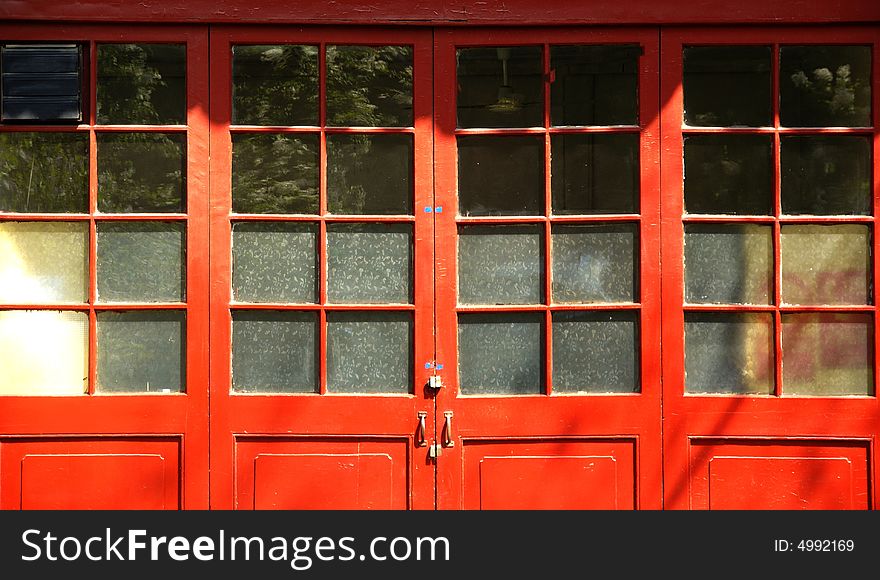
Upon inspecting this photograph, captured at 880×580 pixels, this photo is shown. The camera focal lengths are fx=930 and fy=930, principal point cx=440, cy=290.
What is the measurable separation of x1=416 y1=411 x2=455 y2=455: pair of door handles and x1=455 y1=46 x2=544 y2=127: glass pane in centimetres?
134

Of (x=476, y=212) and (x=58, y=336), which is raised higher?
(x=476, y=212)

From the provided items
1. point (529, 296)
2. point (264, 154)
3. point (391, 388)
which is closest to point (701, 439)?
point (529, 296)

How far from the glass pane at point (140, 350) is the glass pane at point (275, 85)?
3.23 feet

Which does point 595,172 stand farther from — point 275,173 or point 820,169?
point 275,173

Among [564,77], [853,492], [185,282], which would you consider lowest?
[853,492]

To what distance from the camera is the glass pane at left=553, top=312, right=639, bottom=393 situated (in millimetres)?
4289

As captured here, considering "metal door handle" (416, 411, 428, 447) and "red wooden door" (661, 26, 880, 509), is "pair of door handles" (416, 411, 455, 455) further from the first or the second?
"red wooden door" (661, 26, 880, 509)

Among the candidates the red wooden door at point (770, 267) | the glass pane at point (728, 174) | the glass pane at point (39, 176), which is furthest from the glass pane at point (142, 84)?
the glass pane at point (728, 174)

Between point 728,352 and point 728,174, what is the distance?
0.82 metres

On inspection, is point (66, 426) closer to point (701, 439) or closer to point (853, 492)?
point (701, 439)

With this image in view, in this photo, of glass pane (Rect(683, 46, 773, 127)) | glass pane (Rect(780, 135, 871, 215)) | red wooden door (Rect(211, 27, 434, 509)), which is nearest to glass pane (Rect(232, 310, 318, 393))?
red wooden door (Rect(211, 27, 434, 509))

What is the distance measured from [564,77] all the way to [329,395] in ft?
5.96

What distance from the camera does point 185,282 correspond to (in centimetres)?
428

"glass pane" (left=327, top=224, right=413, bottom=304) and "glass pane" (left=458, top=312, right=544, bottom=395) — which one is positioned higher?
"glass pane" (left=327, top=224, right=413, bottom=304)
